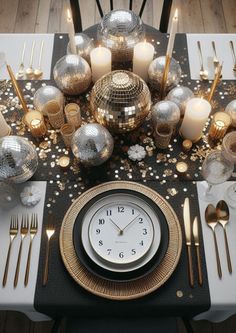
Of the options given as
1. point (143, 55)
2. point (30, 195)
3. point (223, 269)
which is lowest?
point (223, 269)

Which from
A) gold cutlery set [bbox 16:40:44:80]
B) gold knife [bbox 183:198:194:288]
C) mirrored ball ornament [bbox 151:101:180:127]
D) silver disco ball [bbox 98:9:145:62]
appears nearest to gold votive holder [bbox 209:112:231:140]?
mirrored ball ornament [bbox 151:101:180:127]

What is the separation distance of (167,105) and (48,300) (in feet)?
1.94

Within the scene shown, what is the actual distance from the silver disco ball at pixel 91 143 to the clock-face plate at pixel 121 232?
12 cm

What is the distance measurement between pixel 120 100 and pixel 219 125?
307mm

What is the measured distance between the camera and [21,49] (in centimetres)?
119

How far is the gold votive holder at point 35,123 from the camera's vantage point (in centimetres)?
97

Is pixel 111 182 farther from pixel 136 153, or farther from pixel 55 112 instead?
pixel 55 112

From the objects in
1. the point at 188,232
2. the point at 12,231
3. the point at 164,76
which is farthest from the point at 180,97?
the point at 12,231

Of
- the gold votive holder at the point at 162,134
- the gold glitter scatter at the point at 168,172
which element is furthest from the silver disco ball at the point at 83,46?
the gold glitter scatter at the point at 168,172

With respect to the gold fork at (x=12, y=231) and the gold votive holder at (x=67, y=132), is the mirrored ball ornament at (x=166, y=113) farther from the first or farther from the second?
the gold fork at (x=12, y=231)

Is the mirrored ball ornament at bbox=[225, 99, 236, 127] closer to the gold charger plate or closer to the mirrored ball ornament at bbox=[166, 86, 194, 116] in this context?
the mirrored ball ornament at bbox=[166, 86, 194, 116]

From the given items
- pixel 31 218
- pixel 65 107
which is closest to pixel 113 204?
pixel 31 218

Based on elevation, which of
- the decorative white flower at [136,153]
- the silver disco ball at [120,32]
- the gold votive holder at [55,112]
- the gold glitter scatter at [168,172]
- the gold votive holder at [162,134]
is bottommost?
the gold glitter scatter at [168,172]

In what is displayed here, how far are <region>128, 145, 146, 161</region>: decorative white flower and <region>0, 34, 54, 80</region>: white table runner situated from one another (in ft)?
1.31
